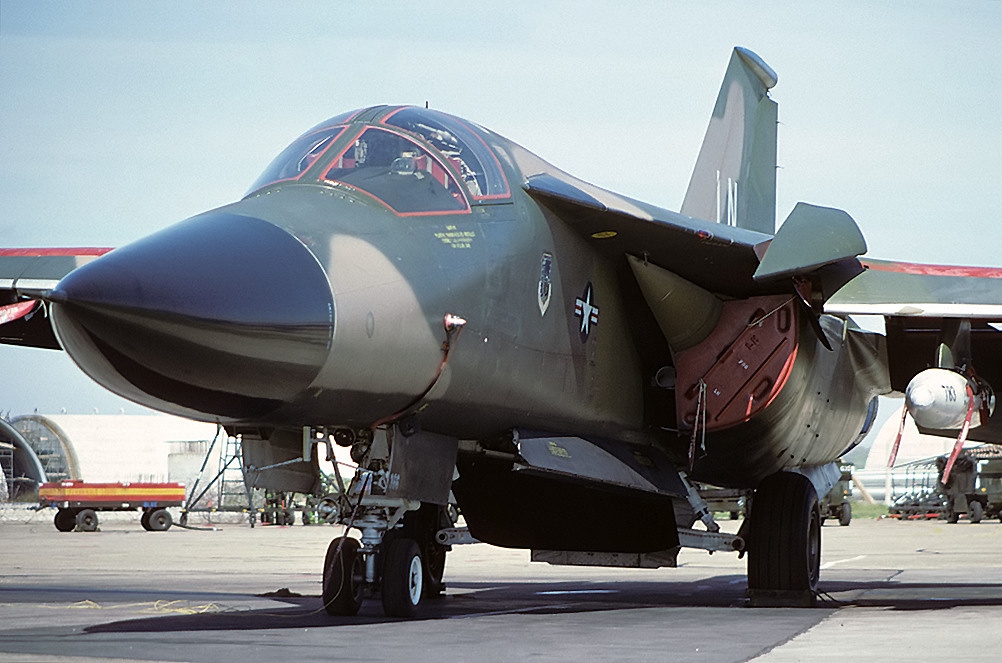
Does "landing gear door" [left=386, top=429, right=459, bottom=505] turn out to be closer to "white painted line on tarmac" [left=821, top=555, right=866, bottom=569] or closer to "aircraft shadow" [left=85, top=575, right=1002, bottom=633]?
"aircraft shadow" [left=85, top=575, right=1002, bottom=633]

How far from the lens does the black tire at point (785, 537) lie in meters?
10.4

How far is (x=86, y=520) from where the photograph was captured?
3794cm

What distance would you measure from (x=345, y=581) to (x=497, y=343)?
192 centimetres

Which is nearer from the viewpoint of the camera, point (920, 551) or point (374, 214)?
point (374, 214)

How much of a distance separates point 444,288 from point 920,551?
1966 cm

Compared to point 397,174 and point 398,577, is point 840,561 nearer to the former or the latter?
point 398,577

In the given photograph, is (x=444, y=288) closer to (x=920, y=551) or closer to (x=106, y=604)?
(x=106, y=604)

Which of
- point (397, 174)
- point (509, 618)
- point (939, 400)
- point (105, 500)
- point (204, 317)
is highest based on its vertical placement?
point (397, 174)

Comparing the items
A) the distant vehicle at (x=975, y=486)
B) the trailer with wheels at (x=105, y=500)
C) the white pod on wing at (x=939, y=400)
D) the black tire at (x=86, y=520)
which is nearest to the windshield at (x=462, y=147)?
the white pod on wing at (x=939, y=400)

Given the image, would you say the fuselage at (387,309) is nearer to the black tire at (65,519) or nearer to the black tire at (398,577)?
the black tire at (398,577)

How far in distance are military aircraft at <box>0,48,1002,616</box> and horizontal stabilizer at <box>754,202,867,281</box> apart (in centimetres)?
2

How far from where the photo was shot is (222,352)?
19.6 ft

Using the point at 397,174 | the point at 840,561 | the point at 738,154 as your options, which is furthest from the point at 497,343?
the point at 840,561

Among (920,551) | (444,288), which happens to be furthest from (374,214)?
(920,551)
